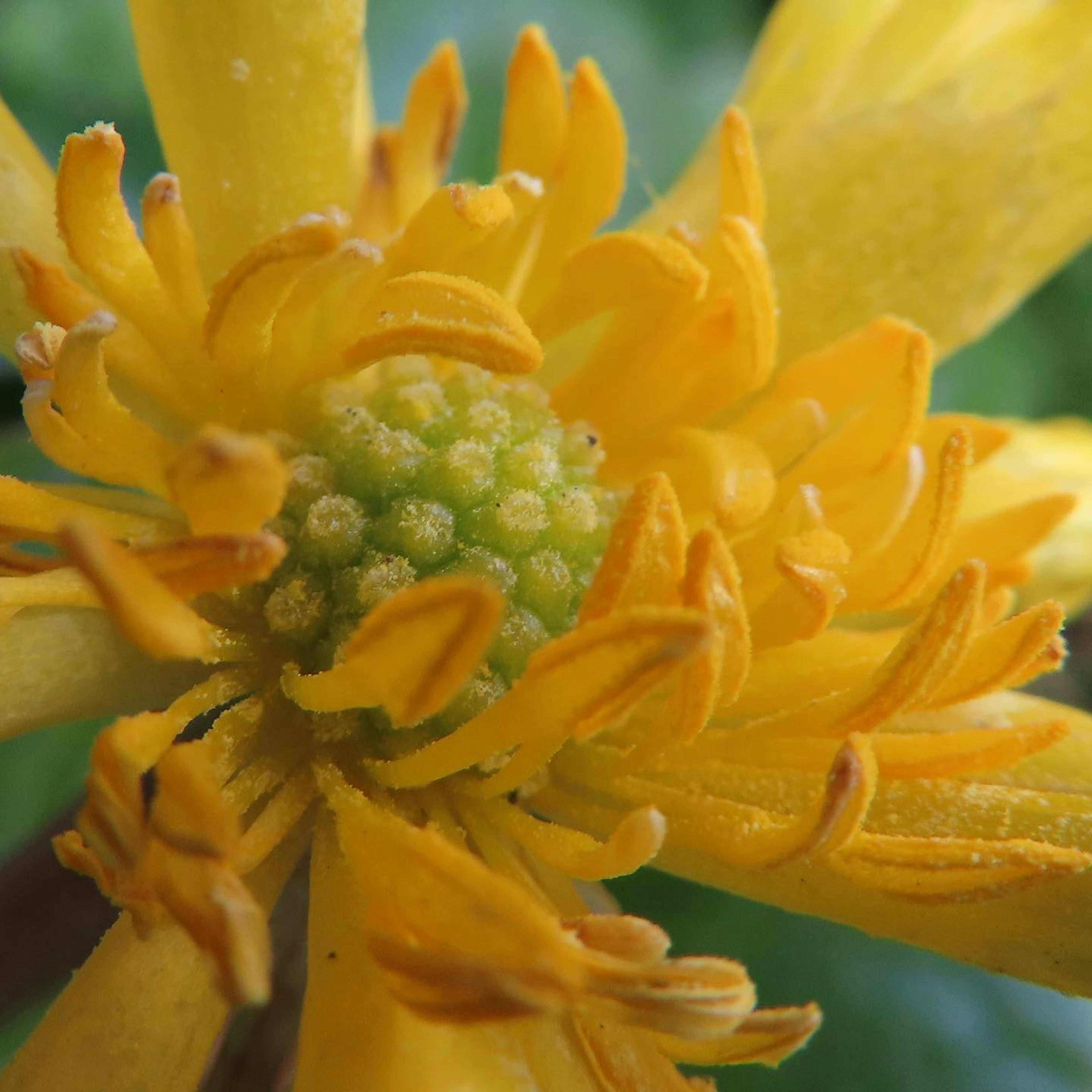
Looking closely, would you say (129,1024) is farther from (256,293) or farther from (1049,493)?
(1049,493)

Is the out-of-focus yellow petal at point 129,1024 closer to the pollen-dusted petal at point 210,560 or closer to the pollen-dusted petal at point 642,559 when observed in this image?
the pollen-dusted petal at point 210,560

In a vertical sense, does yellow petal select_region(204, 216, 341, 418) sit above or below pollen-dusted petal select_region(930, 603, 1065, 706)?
below

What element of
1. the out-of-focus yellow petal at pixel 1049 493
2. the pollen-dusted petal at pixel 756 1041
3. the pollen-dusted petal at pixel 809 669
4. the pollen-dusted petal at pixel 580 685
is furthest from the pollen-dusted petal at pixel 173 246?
the out-of-focus yellow petal at pixel 1049 493

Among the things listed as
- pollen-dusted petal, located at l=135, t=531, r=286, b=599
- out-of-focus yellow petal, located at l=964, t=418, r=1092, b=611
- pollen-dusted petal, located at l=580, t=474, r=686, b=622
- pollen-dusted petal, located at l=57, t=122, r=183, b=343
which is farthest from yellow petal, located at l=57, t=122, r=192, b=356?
out-of-focus yellow petal, located at l=964, t=418, r=1092, b=611

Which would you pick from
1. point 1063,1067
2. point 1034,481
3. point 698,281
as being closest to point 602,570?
point 698,281

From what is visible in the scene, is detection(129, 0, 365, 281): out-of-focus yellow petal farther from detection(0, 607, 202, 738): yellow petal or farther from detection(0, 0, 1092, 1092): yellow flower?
detection(0, 607, 202, 738): yellow petal

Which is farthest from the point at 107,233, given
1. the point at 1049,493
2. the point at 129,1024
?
the point at 1049,493

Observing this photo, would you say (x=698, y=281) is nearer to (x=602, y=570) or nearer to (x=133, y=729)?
(x=602, y=570)
